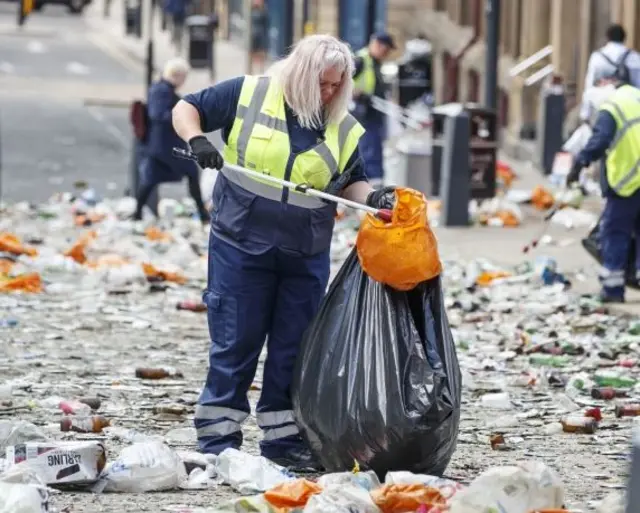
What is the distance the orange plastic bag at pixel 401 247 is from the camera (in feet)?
22.9

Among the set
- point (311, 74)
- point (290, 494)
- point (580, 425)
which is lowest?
point (580, 425)

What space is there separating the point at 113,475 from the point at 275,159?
1.32 m

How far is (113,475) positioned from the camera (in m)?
6.88

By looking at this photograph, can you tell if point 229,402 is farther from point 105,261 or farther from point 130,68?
point 130,68

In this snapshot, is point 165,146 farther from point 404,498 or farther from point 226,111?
point 404,498

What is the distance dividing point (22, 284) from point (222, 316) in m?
5.77

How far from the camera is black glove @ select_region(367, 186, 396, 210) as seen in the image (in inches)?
285

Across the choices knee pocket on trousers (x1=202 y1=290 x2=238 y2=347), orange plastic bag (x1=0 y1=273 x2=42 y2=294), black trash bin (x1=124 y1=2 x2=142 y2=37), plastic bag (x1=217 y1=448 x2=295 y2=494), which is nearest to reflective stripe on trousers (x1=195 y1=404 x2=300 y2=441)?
knee pocket on trousers (x1=202 y1=290 x2=238 y2=347)

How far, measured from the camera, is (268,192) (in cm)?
737

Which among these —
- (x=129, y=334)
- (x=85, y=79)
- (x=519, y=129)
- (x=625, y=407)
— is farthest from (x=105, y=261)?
(x=85, y=79)

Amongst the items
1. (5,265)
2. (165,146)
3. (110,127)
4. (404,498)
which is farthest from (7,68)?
(404,498)

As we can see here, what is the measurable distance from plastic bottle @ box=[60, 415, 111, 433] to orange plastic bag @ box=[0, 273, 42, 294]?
15.4 feet

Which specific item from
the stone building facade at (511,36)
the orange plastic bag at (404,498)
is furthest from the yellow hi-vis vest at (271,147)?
the stone building facade at (511,36)

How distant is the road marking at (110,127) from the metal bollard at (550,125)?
21.2 feet
